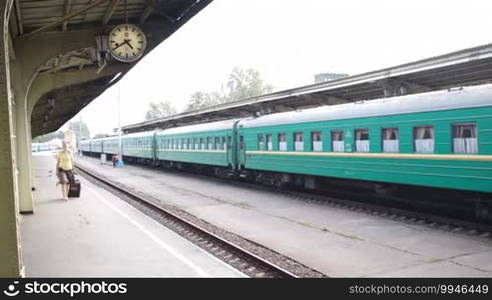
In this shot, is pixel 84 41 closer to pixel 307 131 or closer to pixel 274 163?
pixel 307 131

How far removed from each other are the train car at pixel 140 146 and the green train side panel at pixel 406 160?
19.8 m

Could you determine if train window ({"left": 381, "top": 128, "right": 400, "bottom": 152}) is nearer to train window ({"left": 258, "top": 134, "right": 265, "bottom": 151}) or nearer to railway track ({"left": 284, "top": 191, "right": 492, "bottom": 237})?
railway track ({"left": 284, "top": 191, "right": 492, "bottom": 237})

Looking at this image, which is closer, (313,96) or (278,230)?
(278,230)

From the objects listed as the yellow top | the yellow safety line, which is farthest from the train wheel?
the yellow top

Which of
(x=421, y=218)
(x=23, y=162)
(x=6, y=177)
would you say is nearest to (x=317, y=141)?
(x=421, y=218)

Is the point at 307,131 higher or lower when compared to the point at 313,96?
lower

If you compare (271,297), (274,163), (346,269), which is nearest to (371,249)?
(346,269)

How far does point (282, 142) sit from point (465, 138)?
7.51 m

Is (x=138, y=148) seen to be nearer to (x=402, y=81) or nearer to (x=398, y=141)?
(x=402, y=81)

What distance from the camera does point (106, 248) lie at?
8289mm

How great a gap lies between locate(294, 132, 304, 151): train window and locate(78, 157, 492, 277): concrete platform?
1542 millimetres

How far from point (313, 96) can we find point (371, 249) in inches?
448

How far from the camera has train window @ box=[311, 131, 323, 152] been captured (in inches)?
570

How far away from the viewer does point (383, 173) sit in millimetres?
12039
